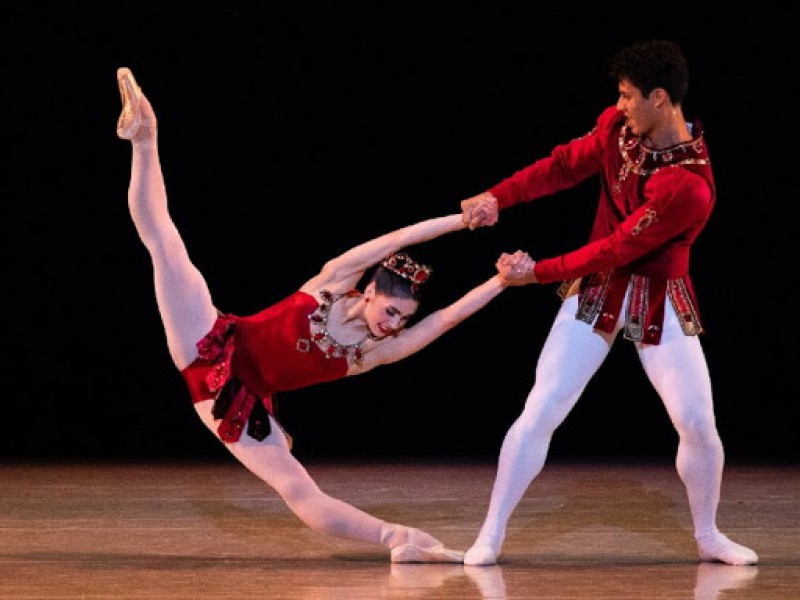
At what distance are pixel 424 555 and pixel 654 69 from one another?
4.36 feet

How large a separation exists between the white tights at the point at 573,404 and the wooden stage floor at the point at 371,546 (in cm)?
10

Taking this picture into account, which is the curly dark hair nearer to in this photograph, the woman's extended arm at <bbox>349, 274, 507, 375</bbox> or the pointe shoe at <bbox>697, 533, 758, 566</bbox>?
the woman's extended arm at <bbox>349, 274, 507, 375</bbox>

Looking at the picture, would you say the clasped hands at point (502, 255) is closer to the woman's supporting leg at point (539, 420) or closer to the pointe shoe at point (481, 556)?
the woman's supporting leg at point (539, 420)

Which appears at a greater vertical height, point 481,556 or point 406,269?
point 406,269

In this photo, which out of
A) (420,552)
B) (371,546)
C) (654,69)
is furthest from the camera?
(371,546)

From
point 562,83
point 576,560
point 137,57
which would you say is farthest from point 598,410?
point 576,560

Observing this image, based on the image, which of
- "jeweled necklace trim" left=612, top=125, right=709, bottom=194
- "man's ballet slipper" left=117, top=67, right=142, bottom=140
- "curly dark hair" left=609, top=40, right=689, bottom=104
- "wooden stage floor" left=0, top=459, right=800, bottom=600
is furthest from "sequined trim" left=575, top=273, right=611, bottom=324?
"man's ballet slipper" left=117, top=67, right=142, bottom=140

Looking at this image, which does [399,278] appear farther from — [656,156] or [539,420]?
[656,156]

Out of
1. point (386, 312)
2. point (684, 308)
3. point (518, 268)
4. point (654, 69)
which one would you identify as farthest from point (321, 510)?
point (654, 69)

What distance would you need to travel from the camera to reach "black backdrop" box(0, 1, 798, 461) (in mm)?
6203

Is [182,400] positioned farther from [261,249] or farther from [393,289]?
[393,289]

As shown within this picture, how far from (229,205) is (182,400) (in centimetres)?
97

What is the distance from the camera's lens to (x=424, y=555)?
366 centimetres

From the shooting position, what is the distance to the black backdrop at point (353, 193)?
6203 millimetres
